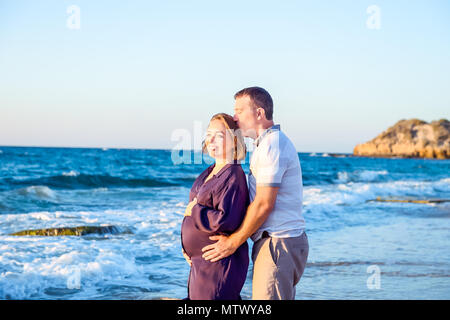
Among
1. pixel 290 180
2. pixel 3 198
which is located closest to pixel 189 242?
pixel 290 180

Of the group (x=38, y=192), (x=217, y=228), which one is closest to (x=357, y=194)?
(x=38, y=192)

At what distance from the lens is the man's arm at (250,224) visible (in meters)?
2.84

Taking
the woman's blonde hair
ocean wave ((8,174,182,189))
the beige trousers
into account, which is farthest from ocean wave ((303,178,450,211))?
the woman's blonde hair

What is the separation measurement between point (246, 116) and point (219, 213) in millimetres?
638

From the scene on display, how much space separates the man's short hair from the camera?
299 centimetres

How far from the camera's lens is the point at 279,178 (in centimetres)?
286

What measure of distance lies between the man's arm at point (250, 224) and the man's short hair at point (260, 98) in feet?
1.68

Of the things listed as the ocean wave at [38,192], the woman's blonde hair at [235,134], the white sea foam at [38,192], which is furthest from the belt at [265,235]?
the white sea foam at [38,192]

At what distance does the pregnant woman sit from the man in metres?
0.06

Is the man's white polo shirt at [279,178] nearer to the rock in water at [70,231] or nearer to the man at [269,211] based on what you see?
the man at [269,211]

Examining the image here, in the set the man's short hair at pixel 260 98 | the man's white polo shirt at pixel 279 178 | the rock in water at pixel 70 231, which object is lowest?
the rock in water at pixel 70 231
